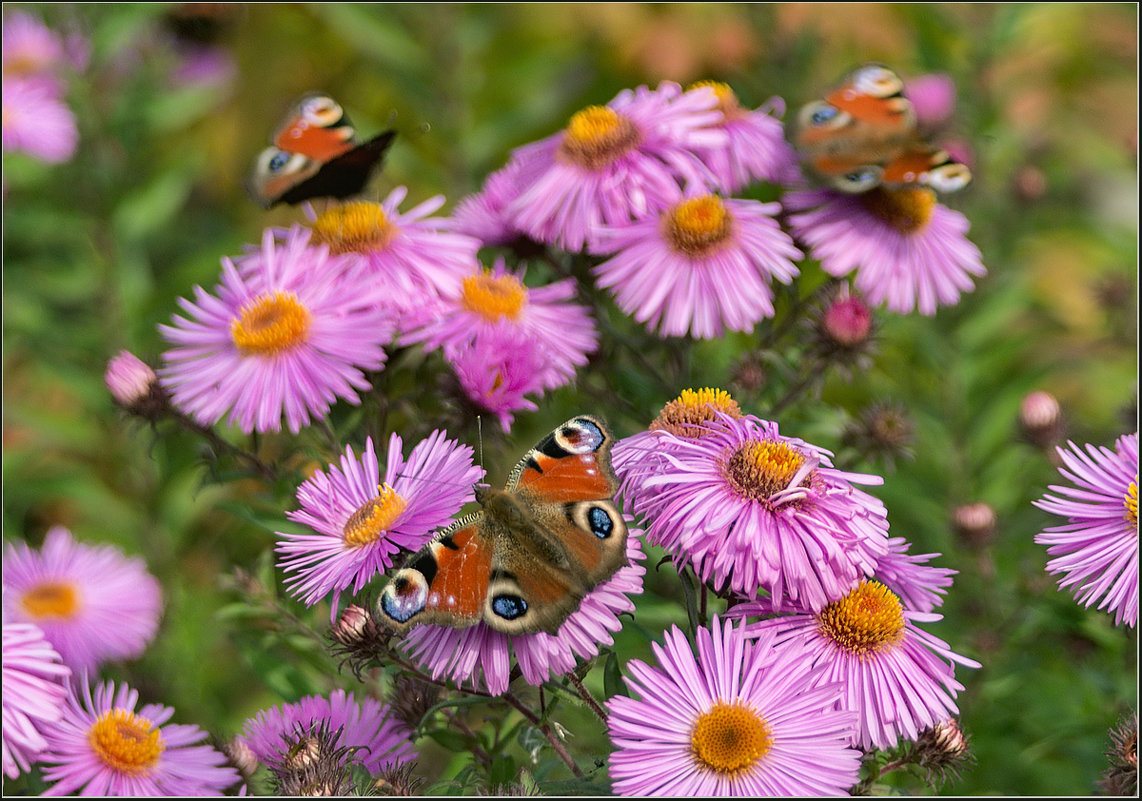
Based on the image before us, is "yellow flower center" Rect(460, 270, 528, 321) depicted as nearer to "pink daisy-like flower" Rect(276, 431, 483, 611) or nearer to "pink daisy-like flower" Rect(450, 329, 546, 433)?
"pink daisy-like flower" Rect(450, 329, 546, 433)

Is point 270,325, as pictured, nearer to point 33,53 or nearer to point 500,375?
point 500,375

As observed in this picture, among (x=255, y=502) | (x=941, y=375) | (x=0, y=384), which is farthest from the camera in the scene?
(x=0, y=384)

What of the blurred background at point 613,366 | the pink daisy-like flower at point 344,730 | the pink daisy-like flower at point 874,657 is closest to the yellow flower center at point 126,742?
the pink daisy-like flower at point 344,730

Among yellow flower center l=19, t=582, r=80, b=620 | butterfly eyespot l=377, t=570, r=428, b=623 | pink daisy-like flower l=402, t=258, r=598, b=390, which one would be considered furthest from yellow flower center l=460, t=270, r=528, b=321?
yellow flower center l=19, t=582, r=80, b=620

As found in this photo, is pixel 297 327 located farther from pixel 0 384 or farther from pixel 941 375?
pixel 0 384

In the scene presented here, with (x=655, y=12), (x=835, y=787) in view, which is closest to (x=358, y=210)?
(x=835, y=787)

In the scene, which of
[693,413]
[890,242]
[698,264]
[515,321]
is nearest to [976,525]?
[890,242]
